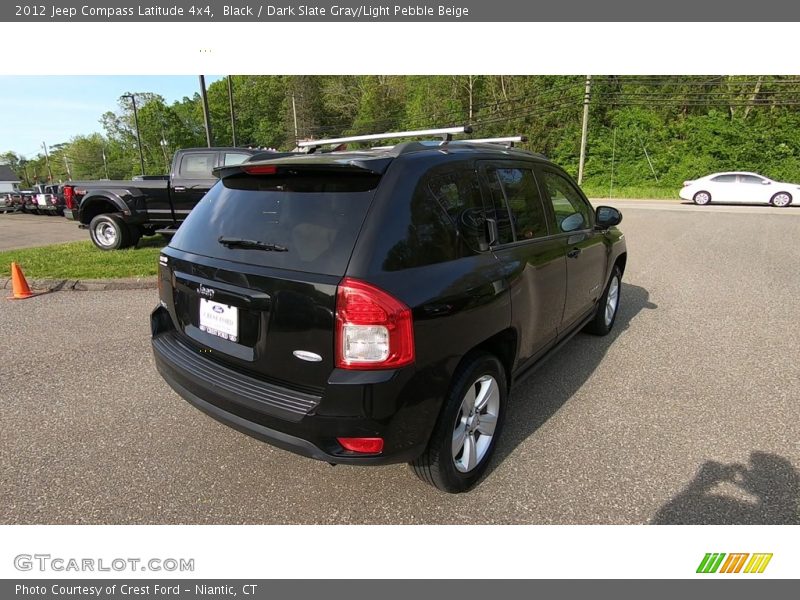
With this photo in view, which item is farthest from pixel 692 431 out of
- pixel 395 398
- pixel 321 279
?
pixel 321 279

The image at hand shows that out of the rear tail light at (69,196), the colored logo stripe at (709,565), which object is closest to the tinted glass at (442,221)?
the colored logo stripe at (709,565)

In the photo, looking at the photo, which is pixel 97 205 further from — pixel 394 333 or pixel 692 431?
pixel 692 431

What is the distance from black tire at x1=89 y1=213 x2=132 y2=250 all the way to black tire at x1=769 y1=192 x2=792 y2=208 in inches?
1063

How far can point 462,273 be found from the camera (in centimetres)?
224

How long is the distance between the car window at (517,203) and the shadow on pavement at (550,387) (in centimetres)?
97

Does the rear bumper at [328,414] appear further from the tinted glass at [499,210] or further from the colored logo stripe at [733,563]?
the colored logo stripe at [733,563]

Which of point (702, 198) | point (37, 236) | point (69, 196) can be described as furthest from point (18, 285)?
point (702, 198)

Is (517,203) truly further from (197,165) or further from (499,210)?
(197,165)

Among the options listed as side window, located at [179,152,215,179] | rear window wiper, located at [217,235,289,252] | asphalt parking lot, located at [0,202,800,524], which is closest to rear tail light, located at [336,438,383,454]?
asphalt parking lot, located at [0,202,800,524]

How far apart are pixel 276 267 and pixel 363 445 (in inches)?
35.3

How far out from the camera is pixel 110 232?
940 cm

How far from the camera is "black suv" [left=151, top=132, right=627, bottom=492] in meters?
1.93

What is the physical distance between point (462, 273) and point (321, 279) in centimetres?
72

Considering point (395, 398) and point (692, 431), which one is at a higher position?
point (395, 398)
